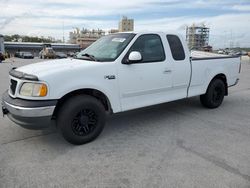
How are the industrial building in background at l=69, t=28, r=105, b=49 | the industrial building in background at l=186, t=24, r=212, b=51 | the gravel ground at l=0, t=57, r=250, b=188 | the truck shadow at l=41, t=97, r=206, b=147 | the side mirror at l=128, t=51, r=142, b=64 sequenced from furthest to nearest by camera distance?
the industrial building in background at l=69, t=28, r=105, b=49
the industrial building in background at l=186, t=24, r=212, b=51
the truck shadow at l=41, t=97, r=206, b=147
the side mirror at l=128, t=51, r=142, b=64
the gravel ground at l=0, t=57, r=250, b=188

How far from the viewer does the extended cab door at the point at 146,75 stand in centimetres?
394

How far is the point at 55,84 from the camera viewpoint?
3.22 meters

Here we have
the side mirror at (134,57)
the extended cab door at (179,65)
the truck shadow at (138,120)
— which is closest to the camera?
the side mirror at (134,57)

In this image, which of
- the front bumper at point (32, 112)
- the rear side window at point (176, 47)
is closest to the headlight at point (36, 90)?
the front bumper at point (32, 112)

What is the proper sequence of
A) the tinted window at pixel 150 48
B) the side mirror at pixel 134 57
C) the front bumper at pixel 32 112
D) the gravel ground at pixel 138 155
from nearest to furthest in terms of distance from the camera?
the gravel ground at pixel 138 155 < the front bumper at pixel 32 112 < the side mirror at pixel 134 57 < the tinted window at pixel 150 48

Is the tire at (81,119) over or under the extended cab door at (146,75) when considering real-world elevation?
under

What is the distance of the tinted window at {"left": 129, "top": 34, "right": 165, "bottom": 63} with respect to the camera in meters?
4.18

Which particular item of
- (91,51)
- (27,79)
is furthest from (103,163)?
(91,51)

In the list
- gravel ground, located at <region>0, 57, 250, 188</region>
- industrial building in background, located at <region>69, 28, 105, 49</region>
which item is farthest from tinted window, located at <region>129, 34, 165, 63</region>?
industrial building in background, located at <region>69, 28, 105, 49</region>

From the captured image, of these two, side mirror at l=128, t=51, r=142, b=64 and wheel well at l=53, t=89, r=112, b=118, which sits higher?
side mirror at l=128, t=51, r=142, b=64

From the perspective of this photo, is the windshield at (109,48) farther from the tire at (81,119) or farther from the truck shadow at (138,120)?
the truck shadow at (138,120)

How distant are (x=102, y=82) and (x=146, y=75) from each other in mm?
947

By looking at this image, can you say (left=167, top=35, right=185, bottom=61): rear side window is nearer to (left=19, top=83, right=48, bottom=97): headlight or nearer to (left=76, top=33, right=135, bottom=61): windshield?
(left=76, top=33, right=135, bottom=61): windshield

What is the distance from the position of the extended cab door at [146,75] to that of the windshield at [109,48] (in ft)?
0.57
